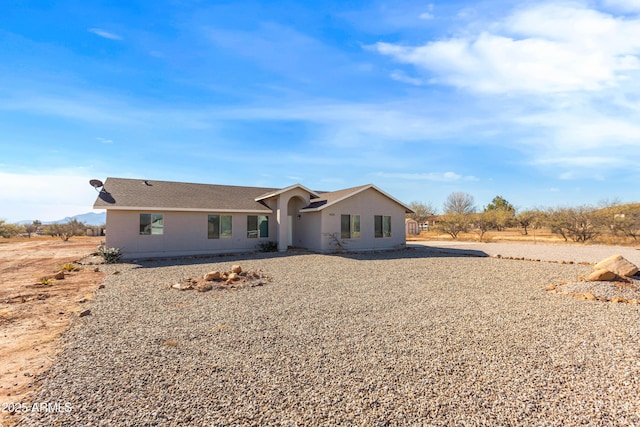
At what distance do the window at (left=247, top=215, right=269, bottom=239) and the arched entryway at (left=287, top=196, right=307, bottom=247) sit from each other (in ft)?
6.12

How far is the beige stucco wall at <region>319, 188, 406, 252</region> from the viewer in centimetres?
1652

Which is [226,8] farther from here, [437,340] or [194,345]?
[437,340]

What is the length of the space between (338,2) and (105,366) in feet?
33.1

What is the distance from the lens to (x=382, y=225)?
1814 cm

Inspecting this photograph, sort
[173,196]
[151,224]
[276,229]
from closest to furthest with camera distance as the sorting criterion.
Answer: [151,224] → [173,196] → [276,229]

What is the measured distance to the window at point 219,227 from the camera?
53.1 ft

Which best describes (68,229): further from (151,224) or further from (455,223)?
(455,223)

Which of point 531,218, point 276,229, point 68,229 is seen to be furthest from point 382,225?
point 68,229

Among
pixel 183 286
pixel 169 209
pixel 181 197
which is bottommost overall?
pixel 183 286

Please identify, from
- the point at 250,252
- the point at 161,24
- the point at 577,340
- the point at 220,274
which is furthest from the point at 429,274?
the point at 161,24

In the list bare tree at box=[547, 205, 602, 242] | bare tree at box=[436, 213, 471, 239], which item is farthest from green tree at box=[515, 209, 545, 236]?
bare tree at box=[436, 213, 471, 239]

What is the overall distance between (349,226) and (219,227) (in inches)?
271

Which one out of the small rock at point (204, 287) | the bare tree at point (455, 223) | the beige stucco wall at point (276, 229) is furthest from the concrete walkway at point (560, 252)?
the small rock at point (204, 287)

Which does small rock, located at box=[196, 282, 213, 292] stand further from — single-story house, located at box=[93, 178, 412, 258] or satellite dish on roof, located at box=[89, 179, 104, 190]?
satellite dish on roof, located at box=[89, 179, 104, 190]
